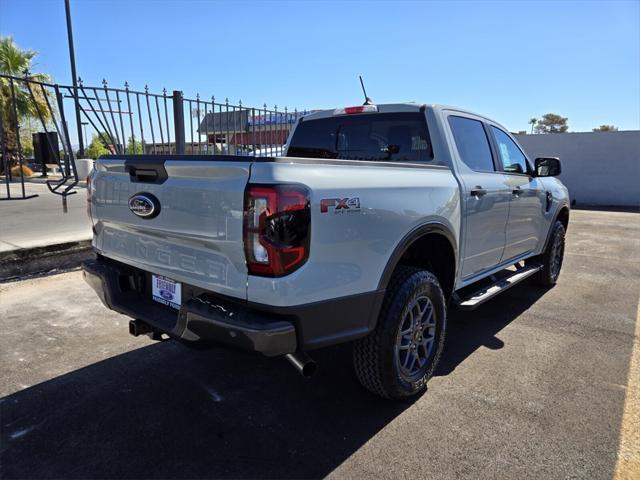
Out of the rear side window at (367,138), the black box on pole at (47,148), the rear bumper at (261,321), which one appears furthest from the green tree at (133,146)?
the rear bumper at (261,321)

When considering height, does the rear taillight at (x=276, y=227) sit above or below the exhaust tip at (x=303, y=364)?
above

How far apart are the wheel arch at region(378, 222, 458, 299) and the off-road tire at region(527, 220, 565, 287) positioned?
254 cm

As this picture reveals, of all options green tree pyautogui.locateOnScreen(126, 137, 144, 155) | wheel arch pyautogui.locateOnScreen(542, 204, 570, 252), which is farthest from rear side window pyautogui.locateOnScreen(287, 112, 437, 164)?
green tree pyautogui.locateOnScreen(126, 137, 144, 155)

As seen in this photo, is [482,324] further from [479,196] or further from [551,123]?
[551,123]

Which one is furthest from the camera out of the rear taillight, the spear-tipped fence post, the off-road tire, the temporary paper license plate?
the spear-tipped fence post

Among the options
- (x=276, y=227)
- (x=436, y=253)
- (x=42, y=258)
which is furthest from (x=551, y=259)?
(x=42, y=258)

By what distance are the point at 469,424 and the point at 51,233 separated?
242 inches

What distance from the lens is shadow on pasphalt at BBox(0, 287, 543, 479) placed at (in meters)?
2.36

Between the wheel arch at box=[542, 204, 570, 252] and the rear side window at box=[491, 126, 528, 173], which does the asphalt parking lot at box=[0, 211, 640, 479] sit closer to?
the wheel arch at box=[542, 204, 570, 252]

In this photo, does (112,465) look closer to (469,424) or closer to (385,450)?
(385,450)

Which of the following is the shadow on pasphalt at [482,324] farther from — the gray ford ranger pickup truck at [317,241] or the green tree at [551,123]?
the green tree at [551,123]

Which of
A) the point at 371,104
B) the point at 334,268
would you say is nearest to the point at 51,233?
the point at 371,104

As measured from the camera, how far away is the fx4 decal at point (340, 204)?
2242mm

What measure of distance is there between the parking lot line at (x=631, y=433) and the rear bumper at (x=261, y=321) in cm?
150
